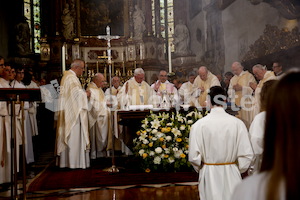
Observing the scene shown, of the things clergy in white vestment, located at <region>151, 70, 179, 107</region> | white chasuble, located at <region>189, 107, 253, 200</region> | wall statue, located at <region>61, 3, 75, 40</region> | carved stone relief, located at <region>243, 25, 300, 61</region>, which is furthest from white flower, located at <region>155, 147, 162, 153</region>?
wall statue, located at <region>61, 3, 75, 40</region>

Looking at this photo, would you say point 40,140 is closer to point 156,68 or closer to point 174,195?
point 156,68

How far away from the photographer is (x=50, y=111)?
502 inches

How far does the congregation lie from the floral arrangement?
489 mm

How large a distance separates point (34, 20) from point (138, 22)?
4594 mm

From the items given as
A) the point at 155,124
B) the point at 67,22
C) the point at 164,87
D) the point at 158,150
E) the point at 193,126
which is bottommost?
the point at 158,150

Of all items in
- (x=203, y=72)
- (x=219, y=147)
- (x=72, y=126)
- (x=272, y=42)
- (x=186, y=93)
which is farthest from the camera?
(x=186, y=93)

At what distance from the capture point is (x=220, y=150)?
354 cm

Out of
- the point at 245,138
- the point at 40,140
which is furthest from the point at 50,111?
the point at 245,138

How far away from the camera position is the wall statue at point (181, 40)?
56.5 feet

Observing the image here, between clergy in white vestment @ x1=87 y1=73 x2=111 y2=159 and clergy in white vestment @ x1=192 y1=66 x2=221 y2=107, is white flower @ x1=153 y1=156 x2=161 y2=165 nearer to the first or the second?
clergy in white vestment @ x1=87 y1=73 x2=111 y2=159

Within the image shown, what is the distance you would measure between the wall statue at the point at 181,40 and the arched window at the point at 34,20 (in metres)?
5.98

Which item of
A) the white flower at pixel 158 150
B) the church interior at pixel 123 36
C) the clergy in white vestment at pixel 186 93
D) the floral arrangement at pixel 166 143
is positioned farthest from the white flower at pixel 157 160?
the church interior at pixel 123 36

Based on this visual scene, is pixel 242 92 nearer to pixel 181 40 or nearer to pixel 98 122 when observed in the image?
pixel 98 122

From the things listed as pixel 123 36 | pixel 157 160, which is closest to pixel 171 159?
pixel 157 160
